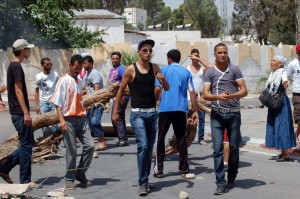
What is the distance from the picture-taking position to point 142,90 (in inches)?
290

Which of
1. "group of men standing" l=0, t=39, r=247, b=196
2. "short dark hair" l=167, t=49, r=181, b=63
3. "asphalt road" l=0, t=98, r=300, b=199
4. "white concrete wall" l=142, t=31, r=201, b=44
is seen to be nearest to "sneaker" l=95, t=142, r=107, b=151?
"asphalt road" l=0, t=98, r=300, b=199

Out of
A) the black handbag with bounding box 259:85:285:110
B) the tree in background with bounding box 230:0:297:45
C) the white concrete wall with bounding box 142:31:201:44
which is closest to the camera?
the black handbag with bounding box 259:85:285:110

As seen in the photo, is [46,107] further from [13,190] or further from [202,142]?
[13,190]

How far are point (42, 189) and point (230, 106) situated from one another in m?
2.60

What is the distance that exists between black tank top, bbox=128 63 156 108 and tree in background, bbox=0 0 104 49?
19449mm

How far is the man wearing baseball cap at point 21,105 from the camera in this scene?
719 centimetres

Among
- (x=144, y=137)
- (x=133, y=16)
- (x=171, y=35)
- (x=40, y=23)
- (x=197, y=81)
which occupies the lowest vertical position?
(x=144, y=137)

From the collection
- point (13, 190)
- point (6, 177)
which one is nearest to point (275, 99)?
point (6, 177)

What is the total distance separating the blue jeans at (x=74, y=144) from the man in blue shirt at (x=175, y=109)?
113cm

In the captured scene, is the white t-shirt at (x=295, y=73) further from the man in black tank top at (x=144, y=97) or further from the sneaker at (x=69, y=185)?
the sneaker at (x=69, y=185)

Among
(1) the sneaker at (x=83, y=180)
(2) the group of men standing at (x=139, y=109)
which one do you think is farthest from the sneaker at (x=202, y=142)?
(1) the sneaker at (x=83, y=180)

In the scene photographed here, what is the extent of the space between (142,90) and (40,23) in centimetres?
2040

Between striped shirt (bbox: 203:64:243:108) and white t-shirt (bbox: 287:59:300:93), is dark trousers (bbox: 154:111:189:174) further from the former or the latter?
white t-shirt (bbox: 287:59:300:93)

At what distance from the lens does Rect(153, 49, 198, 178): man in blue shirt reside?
8.09 meters
